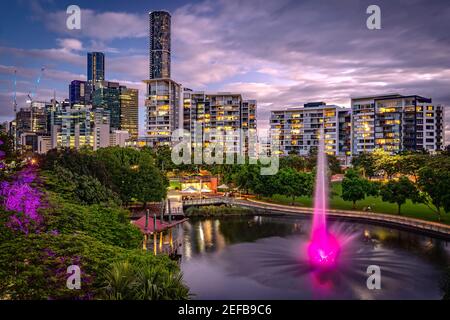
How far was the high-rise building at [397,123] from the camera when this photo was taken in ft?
462

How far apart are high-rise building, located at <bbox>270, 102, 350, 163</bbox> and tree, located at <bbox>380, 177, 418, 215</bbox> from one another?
326 ft

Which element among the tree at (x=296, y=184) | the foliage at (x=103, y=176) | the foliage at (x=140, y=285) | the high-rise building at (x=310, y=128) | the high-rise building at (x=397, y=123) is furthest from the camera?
the high-rise building at (x=310, y=128)

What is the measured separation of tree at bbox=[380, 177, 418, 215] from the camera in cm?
5181

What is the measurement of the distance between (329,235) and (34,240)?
36306mm

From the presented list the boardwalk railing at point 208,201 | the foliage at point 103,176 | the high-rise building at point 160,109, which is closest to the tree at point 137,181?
the foliage at point 103,176

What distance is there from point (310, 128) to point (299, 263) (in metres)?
136

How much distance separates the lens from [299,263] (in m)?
36.6

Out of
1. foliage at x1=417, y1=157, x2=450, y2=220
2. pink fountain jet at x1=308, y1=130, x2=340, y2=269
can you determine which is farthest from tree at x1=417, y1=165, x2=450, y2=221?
pink fountain jet at x1=308, y1=130, x2=340, y2=269

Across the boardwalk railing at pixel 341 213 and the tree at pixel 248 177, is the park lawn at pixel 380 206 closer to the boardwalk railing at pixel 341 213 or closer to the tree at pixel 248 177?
the boardwalk railing at pixel 341 213

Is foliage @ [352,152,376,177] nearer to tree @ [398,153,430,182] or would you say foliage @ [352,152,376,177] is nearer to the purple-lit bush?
tree @ [398,153,430,182]

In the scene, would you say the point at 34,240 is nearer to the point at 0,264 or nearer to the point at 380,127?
the point at 0,264

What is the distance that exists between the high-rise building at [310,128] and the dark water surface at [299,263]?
10735 centimetres

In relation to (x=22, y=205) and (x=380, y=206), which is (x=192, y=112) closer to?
(x=380, y=206)

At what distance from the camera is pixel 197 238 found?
4759cm
